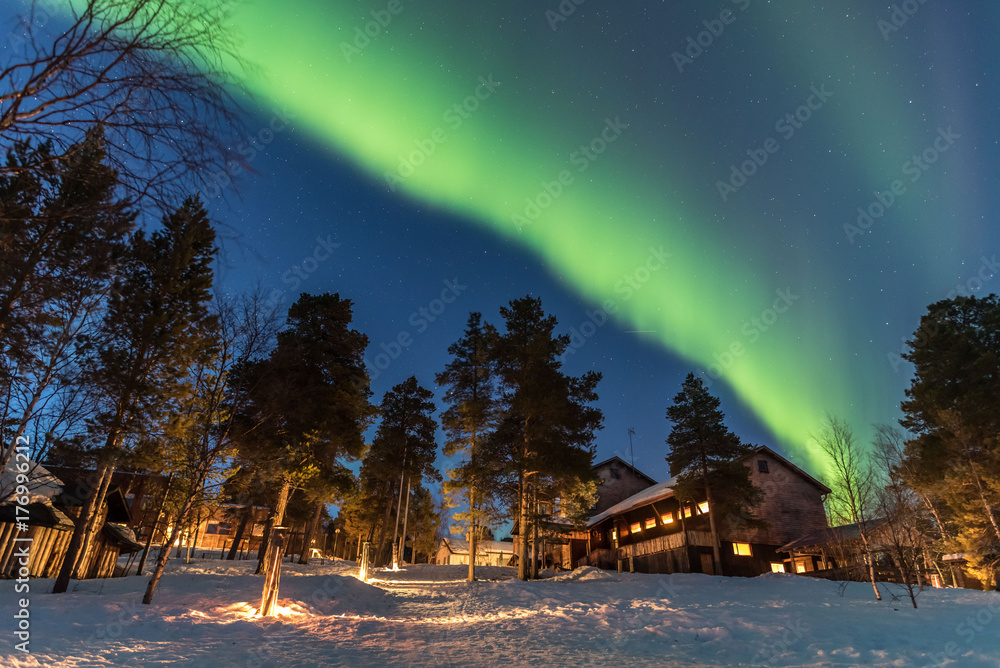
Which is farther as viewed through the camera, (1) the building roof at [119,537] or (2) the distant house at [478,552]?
(2) the distant house at [478,552]

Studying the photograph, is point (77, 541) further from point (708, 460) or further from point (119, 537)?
point (708, 460)

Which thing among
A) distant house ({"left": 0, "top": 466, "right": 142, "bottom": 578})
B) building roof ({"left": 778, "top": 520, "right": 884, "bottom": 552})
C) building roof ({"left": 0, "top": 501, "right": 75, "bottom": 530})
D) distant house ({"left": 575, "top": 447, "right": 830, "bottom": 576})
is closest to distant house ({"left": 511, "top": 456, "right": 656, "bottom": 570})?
distant house ({"left": 575, "top": 447, "right": 830, "bottom": 576})

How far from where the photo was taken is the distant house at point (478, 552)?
64.2 m

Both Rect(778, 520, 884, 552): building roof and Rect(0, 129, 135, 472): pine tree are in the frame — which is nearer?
Rect(0, 129, 135, 472): pine tree

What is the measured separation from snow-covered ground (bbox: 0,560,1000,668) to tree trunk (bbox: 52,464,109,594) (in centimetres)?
72

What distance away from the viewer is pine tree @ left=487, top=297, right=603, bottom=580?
24219mm

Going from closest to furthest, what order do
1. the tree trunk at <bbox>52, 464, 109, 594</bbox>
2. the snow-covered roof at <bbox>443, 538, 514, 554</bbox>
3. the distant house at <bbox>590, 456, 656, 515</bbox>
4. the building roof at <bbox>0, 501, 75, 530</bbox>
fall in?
the tree trunk at <bbox>52, 464, 109, 594</bbox> < the building roof at <bbox>0, 501, 75, 530</bbox> < the distant house at <bbox>590, 456, 656, 515</bbox> < the snow-covered roof at <bbox>443, 538, 514, 554</bbox>

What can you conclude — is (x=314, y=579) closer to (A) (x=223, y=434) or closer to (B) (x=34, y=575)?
(A) (x=223, y=434)

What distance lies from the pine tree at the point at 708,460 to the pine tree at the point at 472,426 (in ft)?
39.6

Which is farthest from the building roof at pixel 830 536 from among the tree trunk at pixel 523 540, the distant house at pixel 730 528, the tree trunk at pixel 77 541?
the tree trunk at pixel 77 541

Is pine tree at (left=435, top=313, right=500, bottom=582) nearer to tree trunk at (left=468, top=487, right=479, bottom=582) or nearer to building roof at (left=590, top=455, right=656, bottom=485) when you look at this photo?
tree trunk at (left=468, top=487, right=479, bottom=582)

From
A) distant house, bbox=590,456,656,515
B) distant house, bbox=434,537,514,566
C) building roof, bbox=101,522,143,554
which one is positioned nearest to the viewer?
building roof, bbox=101,522,143,554

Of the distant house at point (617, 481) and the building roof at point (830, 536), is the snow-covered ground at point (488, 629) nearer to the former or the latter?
the building roof at point (830, 536)

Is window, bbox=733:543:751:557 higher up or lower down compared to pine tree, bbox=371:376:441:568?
lower down
